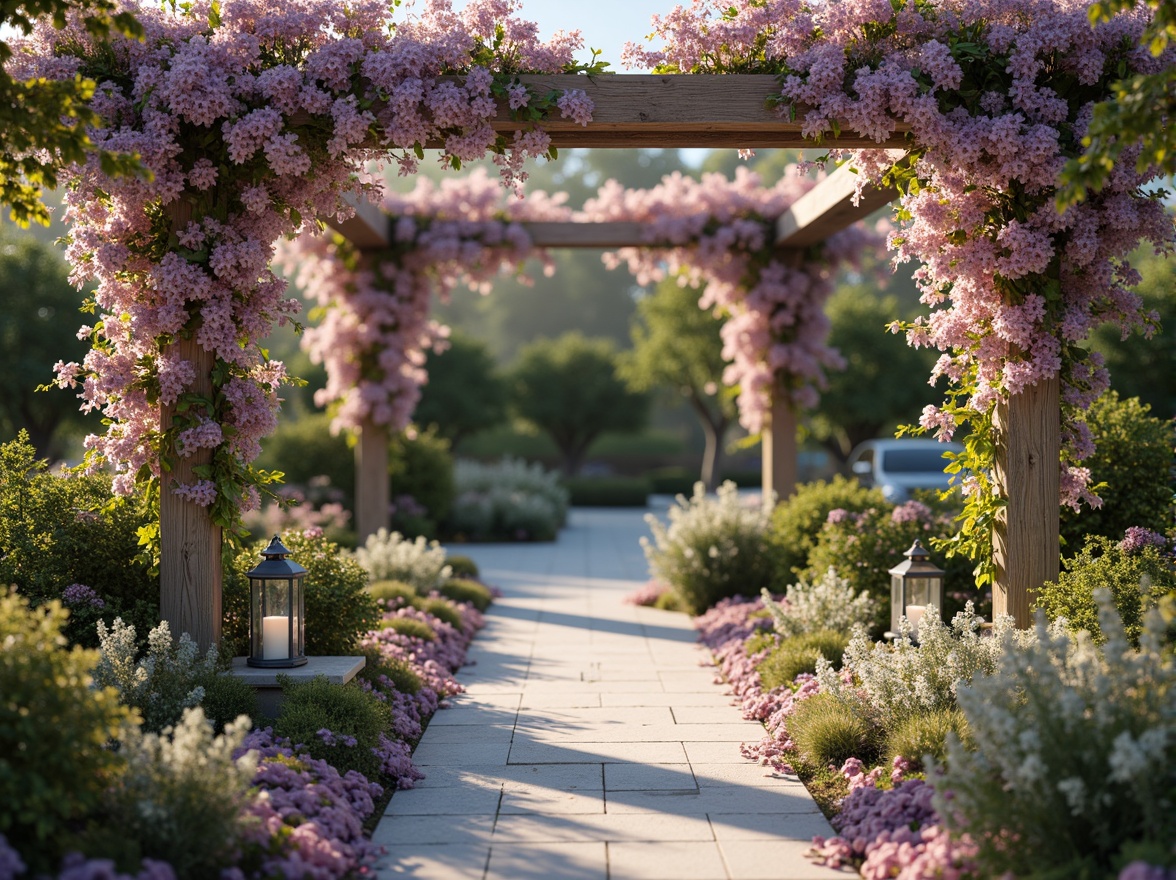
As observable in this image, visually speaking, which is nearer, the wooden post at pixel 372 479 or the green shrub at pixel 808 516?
the green shrub at pixel 808 516

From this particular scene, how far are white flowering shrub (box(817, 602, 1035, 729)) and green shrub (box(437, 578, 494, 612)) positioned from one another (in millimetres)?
5123

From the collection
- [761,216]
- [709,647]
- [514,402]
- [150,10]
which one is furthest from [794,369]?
[514,402]

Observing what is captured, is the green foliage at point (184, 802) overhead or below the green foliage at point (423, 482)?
below

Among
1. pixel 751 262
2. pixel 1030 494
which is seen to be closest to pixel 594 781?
pixel 1030 494

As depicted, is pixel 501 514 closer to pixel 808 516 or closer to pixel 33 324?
pixel 33 324

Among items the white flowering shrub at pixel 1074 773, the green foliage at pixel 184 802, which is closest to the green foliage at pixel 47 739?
the green foliage at pixel 184 802

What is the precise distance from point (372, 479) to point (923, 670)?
7.08 meters

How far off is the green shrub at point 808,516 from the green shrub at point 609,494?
1596 cm

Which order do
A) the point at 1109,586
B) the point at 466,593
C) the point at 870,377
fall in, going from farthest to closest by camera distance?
the point at 870,377, the point at 466,593, the point at 1109,586

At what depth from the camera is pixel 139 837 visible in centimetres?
318

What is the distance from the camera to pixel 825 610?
6.60 meters

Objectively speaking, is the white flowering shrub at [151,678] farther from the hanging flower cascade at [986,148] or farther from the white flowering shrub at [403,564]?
the white flowering shrub at [403,564]

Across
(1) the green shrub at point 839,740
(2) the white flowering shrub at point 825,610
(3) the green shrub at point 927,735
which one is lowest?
(1) the green shrub at point 839,740

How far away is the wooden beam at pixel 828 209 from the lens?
23.2ft
